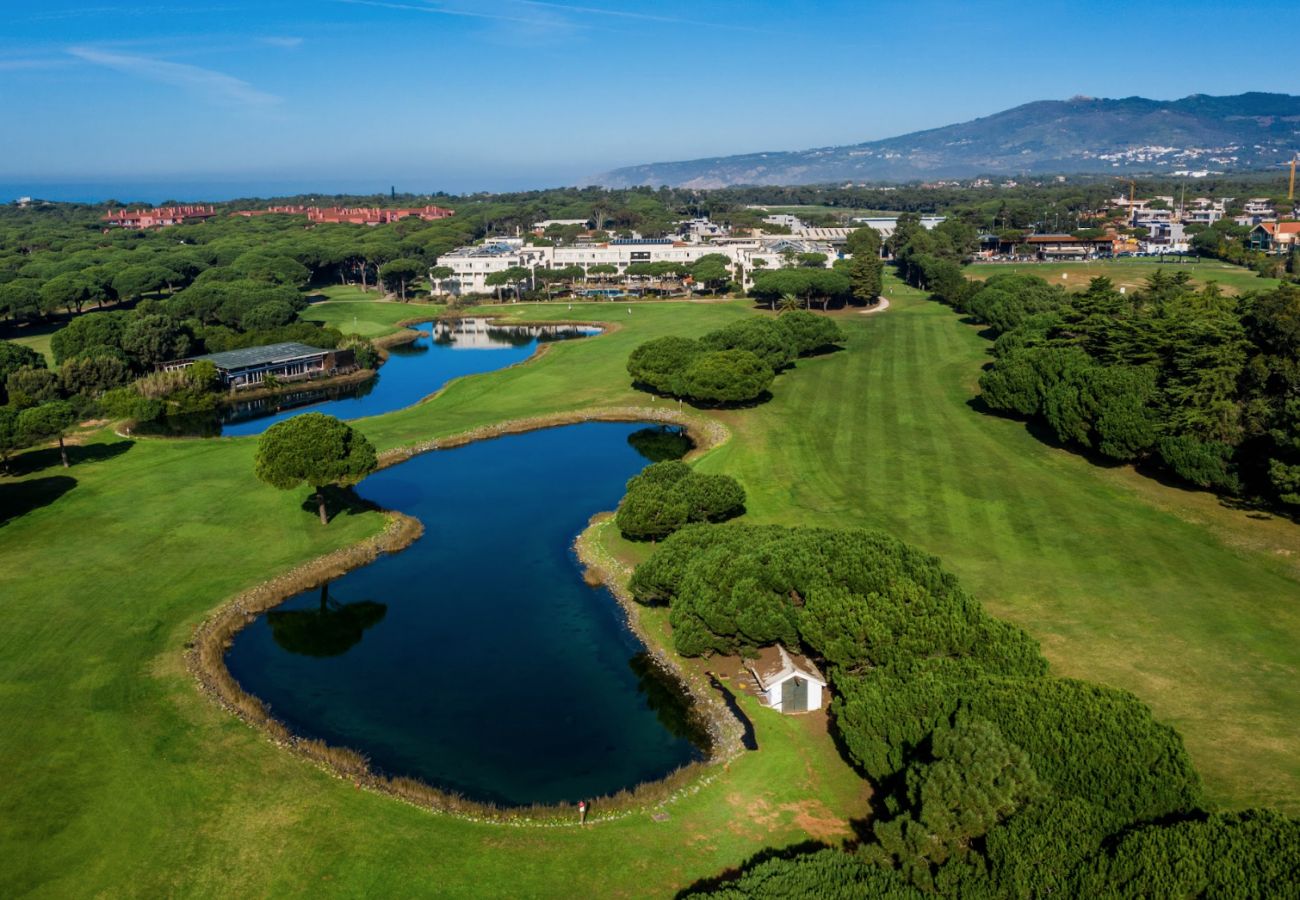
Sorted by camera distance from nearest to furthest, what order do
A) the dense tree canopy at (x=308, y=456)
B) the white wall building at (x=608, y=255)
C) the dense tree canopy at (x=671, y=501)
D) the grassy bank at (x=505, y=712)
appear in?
the grassy bank at (x=505, y=712) < the dense tree canopy at (x=671, y=501) < the dense tree canopy at (x=308, y=456) < the white wall building at (x=608, y=255)

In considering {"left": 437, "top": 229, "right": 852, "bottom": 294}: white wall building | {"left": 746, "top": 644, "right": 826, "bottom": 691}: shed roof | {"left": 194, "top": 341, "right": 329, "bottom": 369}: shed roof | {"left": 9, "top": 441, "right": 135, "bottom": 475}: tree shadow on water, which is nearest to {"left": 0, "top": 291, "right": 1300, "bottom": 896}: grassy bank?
{"left": 9, "top": 441, "right": 135, "bottom": 475}: tree shadow on water

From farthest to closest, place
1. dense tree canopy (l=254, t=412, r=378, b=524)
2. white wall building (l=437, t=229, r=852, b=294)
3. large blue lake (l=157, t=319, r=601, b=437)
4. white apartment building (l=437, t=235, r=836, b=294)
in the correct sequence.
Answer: white apartment building (l=437, t=235, r=836, b=294), white wall building (l=437, t=229, r=852, b=294), large blue lake (l=157, t=319, r=601, b=437), dense tree canopy (l=254, t=412, r=378, b=524)

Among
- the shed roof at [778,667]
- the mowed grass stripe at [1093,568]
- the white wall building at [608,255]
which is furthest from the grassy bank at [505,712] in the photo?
the white wall building at [608,255]

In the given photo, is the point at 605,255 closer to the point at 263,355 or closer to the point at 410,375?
the point at 410,375

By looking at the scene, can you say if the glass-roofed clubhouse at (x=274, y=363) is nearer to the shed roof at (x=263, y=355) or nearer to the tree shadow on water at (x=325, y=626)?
the shed roof at (x=263, y=355)

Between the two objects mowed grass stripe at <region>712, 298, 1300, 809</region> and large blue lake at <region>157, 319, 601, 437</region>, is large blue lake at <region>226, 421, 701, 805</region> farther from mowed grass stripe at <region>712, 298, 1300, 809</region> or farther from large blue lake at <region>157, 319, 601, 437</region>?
large blue lake at <region>157, 319, 601, 437</region>

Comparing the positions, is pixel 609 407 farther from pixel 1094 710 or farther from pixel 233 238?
pixel 233 238

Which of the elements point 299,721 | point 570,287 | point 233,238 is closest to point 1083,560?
point 299,721

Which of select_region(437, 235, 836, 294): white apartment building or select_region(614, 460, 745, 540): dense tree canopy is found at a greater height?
select_region(437, 235, 836, 294): white apartment building
